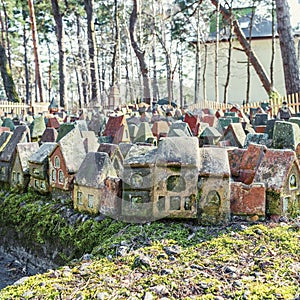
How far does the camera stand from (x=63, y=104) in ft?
54.3

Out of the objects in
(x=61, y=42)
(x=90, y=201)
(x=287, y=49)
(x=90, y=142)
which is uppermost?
(x=61, y=42)

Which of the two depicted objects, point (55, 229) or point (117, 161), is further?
point (117, 161)

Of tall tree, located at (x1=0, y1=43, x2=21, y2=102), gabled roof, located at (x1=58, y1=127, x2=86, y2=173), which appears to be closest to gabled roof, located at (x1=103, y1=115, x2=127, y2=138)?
gabled roof, located at (x1=58, y1=127, x2=86, y2=173)

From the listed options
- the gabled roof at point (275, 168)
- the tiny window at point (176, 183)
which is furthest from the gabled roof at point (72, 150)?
the gabled roof at point (275, 168)

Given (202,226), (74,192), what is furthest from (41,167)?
(202,226)

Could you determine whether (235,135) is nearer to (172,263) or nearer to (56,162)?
(56,162)

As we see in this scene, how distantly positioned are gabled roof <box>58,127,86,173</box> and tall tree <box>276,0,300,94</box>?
8.88 metres

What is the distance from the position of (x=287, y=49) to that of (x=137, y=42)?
11914 millimetres

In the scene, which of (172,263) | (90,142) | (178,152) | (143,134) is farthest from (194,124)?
(172,263)

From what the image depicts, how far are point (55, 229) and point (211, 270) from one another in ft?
4.13

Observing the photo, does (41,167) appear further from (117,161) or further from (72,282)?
(72,282)

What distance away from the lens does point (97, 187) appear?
262 centimetres

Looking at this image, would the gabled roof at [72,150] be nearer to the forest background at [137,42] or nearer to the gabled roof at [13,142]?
the gabled roof at [13,142]

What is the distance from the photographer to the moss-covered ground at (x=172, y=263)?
1721 mm
